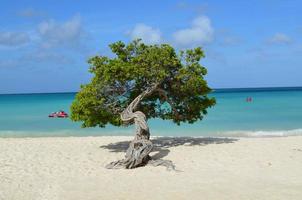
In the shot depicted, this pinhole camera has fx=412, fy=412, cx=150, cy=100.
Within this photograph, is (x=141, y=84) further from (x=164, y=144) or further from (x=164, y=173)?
(x=164, y=173)

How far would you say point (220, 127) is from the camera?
2777 centimetres

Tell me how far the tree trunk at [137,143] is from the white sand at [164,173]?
0.43 meters

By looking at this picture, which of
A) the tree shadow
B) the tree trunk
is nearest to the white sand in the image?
the tree shadow

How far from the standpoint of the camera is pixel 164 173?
11.4m

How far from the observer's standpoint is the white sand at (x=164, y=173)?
9.30 meters

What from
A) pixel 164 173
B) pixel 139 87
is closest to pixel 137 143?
pixel 164 173

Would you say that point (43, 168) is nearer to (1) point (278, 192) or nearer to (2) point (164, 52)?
(2) point (164, 52)

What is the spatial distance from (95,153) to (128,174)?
3.76m

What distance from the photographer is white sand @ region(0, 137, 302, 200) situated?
9.30 meters

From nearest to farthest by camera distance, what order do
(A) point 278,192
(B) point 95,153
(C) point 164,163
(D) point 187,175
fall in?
(A) point 278,192
(D) point 187,175
(C) point 164,163
(B) point 95,153

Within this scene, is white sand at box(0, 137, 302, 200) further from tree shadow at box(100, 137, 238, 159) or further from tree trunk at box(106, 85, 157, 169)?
tree trunk at box(106, 85, 157, 169)

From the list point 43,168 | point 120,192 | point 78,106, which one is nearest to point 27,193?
point 120,192

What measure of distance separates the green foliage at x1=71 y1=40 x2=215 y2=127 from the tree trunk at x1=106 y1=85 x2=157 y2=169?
1.79ft

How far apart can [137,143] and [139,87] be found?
309cm
